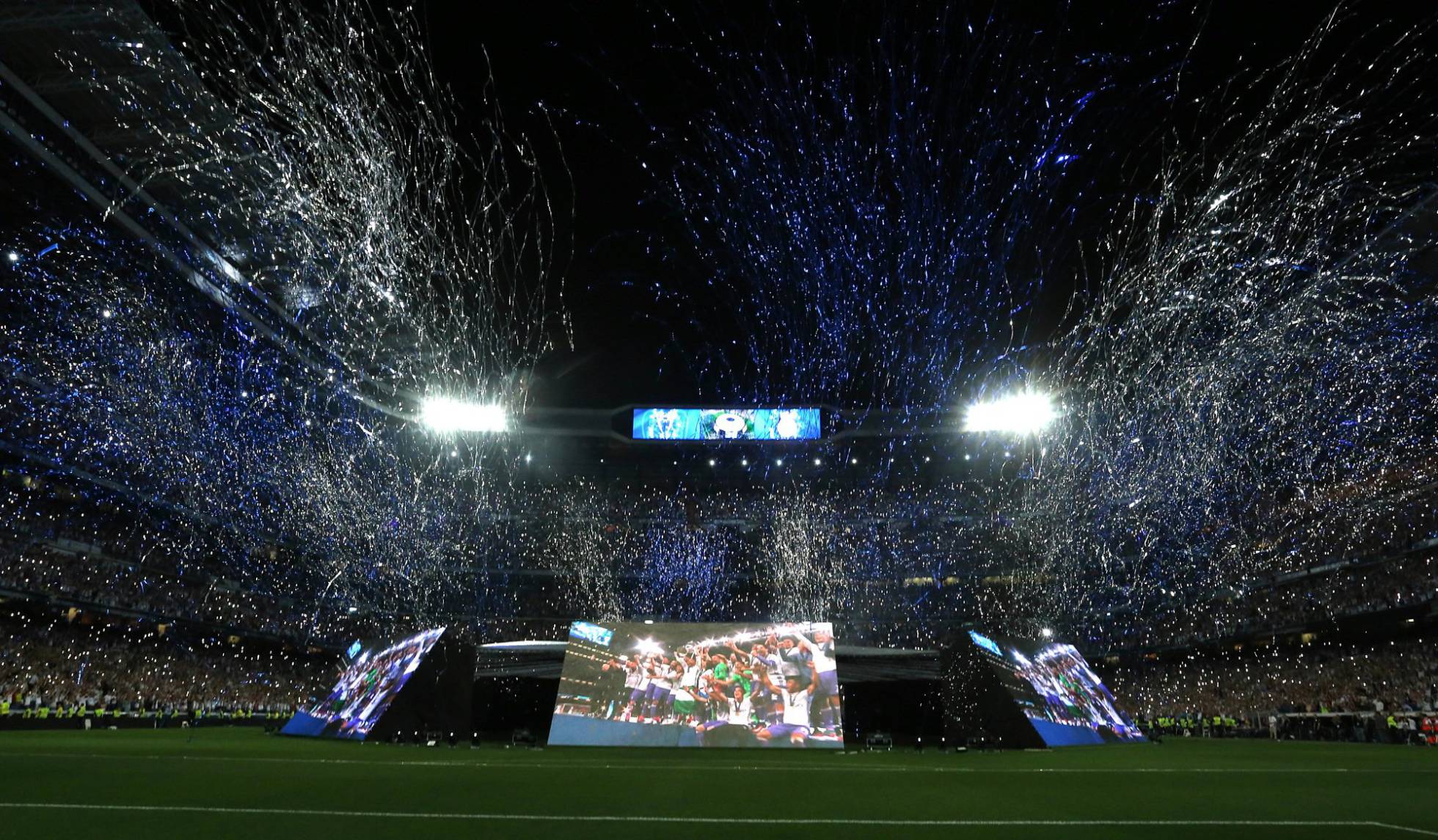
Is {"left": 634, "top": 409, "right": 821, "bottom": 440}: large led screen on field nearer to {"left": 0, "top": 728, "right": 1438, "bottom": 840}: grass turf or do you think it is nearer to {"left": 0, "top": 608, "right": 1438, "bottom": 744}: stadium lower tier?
{"left": 0, "top": 608, "right": 1438, "bottom": 744}: stadium lower tier

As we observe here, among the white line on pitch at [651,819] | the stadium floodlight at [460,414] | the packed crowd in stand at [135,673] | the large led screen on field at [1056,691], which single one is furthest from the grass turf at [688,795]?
the stadium floodlight at [460,414]

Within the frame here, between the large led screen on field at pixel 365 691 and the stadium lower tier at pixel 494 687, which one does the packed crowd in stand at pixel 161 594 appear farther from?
the large led screen on field at pixel 365 691

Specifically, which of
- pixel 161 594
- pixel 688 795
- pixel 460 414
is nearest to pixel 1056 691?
pixel 688 795

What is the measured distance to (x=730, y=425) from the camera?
50000 millimetres

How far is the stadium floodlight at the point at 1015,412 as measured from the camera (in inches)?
1923

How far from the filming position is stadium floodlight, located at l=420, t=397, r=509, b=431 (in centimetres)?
5072

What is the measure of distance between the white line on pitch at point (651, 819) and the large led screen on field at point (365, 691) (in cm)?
1455

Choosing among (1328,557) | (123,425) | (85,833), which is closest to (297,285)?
(123,425)

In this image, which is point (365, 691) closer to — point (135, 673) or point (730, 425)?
point (135, 673)

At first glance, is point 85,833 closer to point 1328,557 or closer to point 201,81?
point 201,81

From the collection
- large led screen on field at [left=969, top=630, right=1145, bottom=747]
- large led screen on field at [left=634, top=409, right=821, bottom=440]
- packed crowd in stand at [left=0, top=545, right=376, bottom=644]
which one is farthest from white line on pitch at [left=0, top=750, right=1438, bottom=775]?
large led screen on field at [left=634, top=409, right=821, bottom=440]

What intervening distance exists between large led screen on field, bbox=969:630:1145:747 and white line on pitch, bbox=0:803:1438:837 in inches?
604

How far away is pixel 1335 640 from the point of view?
4097 cm

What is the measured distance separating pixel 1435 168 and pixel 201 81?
34300 millimetres
